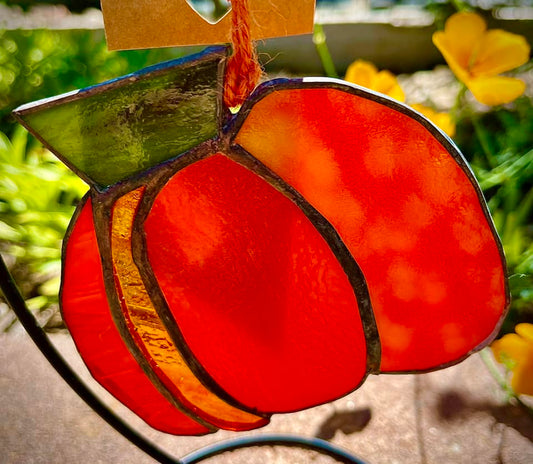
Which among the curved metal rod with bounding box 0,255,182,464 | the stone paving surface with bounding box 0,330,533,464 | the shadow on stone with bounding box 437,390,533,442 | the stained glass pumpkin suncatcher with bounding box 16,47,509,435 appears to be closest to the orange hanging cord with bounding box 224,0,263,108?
the stained glass pumpkin suncatcher with bounding box 16,47,509,435

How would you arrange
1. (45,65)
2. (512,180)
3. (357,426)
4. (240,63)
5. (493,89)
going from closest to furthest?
(240,63), (493,89), (357,426), (512,180), (45,65)

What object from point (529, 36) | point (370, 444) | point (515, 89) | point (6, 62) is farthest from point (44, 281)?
point (529, 36)

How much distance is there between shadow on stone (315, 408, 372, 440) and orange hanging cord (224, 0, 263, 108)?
2.20 feet

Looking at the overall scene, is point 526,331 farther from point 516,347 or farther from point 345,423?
point 345,423

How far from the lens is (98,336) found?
47 centimetres

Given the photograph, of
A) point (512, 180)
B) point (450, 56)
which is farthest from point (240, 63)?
point (512, 180)

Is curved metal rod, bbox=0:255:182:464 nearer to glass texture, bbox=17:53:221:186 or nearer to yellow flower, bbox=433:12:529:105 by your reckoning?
glass texture, bbox=17:53:221:186

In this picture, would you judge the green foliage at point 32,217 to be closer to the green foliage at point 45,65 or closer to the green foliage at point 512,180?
the green foliage at point 45,65

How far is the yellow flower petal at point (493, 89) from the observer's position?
618 mm

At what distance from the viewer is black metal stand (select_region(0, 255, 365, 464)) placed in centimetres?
50

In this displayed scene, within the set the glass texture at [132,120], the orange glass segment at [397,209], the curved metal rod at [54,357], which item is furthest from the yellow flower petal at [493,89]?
the curved metal rod at [54,357]

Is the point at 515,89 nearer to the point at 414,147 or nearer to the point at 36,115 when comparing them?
the point at 414,147

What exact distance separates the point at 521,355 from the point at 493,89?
1.06 feet

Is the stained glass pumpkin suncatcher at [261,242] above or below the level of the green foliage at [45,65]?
below
